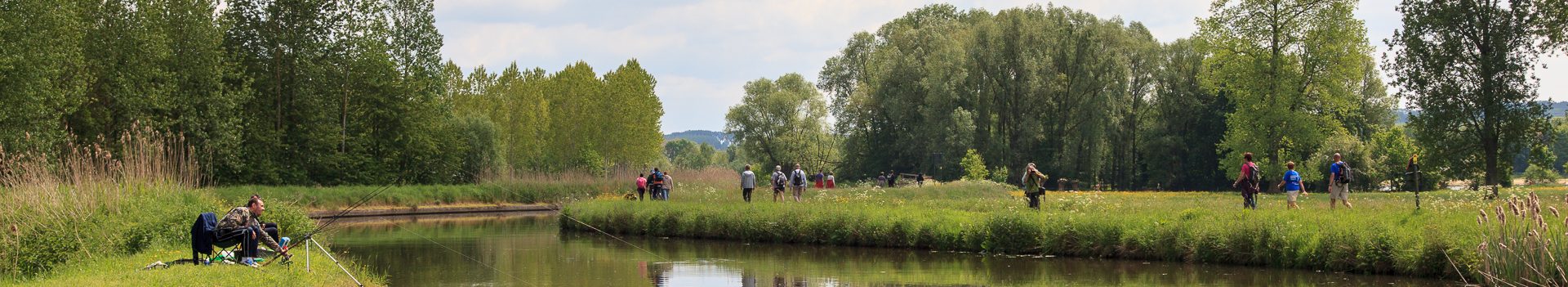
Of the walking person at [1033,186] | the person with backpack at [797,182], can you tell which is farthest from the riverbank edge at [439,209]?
the walking person at [1033,186]

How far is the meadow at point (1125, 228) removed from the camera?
18.2m

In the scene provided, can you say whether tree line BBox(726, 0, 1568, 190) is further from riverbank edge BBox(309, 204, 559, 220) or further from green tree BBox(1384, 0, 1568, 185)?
riverbank edge BBox(309, 204, 559, 220)

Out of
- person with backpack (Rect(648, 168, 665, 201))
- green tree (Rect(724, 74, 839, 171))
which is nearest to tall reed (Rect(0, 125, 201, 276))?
person with backpack (Rect(648, 168, 665, 201))

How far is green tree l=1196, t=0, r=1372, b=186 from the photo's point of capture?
5172 centimetres

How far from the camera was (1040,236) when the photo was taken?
2361cm

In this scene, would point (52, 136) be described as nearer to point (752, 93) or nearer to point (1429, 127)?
point (1429, 127)

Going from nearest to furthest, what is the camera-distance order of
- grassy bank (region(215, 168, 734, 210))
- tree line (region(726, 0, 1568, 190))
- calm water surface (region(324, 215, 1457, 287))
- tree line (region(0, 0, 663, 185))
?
calm water surface (region(324, 215, 1457, 287)) → tree line (region(0, 0, 663, 185)) → tree line (region(726, 0, 1568, 190)) → grassy bank (region(215, 168, 734, 210))

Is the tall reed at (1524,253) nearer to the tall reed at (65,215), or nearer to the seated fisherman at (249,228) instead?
the seated fisherman at (249,228)

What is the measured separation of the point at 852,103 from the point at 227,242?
64009 millimetres

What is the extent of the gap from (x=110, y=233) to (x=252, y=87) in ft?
118

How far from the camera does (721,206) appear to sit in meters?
31.3

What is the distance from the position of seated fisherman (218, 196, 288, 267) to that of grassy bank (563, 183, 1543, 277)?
12608 millimetres

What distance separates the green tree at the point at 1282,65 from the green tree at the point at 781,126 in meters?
36.3

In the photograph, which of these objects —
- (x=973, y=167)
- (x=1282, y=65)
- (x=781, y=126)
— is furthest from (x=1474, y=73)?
(x=781, y=126)
